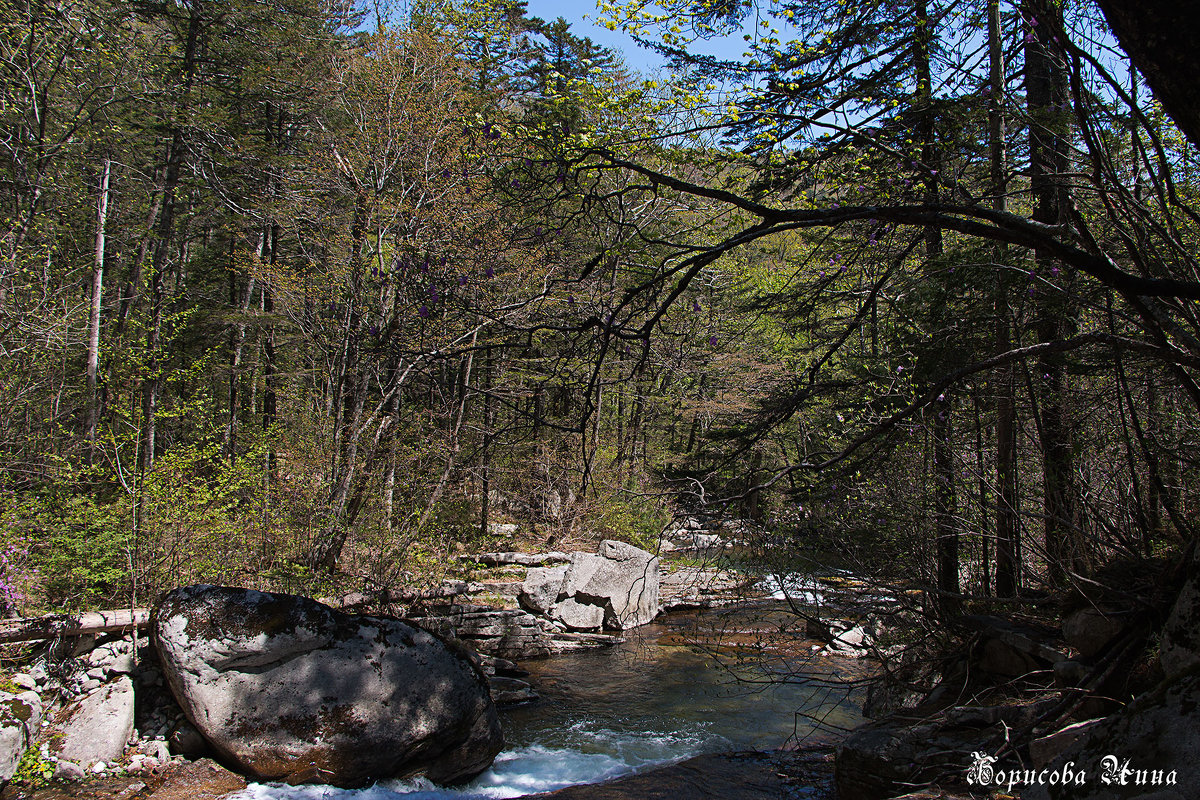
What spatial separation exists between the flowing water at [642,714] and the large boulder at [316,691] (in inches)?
9.0

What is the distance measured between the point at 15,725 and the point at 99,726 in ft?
2.34

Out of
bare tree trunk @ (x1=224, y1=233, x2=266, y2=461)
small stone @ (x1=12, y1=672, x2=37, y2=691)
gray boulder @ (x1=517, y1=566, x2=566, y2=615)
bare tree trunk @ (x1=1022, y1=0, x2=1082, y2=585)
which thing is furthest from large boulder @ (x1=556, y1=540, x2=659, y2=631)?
bare tree trunk @ (x1=224, y1=233, x2=266, y2=461)

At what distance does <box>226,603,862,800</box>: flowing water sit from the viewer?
5777 millimetres

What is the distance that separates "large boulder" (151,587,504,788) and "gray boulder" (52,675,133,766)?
1.30ft

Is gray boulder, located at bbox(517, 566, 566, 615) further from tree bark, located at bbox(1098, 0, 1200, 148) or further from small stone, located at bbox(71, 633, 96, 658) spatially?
tree bark, located at bbox(1098, 0, 1200, 148)

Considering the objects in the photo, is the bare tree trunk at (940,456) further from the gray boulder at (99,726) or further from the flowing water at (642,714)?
the gray boulder at (99,726)

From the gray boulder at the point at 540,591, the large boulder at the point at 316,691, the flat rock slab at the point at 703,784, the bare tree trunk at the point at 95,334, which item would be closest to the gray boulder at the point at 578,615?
the gray boulder at the point at 540,591

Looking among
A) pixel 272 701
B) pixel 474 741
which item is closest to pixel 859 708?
pixel 474 741

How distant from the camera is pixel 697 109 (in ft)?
19.3

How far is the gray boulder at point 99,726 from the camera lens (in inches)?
209

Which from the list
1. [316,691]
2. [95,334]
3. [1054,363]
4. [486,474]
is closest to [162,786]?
[316,691]

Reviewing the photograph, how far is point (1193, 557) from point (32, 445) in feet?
36.7

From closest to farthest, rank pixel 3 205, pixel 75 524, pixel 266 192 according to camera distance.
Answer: pixel 75 524 < pixel 3 205 < pixel 266 192

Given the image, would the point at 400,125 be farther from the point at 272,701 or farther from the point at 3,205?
the point at 272,701
